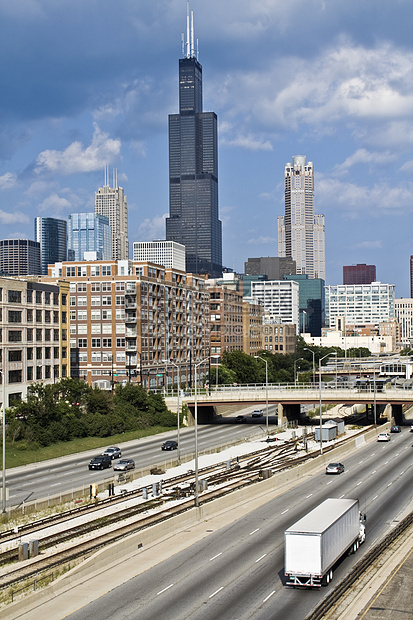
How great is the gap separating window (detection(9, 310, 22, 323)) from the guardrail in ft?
210

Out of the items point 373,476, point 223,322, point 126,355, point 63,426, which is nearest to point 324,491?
point 373,476

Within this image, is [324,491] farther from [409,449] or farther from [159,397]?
[159,397]

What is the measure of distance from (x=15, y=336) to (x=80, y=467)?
26963 millimetres

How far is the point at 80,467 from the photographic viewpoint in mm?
81188

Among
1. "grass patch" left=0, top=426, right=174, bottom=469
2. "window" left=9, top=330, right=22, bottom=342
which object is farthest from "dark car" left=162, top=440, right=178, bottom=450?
"window" left=9, top=330, right=22, bottom=342

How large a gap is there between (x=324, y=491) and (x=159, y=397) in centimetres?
6113

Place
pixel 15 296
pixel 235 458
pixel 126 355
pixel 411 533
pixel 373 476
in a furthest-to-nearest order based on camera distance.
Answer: pixel 126 355 < pixel 15 296 < pixel 235 458 < pixel 373 476 < pixel 411 533

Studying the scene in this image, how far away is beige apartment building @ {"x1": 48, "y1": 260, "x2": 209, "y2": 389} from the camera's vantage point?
13650cm

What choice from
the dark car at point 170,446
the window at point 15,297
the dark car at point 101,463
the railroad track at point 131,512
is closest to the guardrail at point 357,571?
the railroad track at point 131,512

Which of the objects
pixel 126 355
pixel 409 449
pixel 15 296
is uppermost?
pixel 15 296

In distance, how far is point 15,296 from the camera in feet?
335

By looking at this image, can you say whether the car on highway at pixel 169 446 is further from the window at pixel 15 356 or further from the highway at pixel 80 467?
the window at pixel 15 356

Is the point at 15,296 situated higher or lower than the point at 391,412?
higher

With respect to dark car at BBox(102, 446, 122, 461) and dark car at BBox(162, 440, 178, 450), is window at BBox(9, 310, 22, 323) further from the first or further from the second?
dark car at BBox(162, 440, 178, 450)
